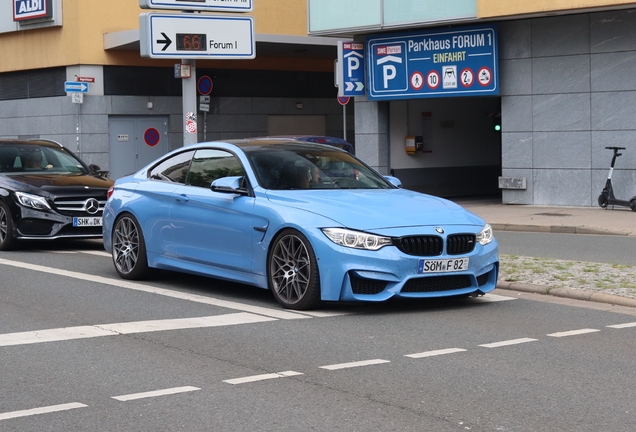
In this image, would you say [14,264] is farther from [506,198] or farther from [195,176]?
[506,198]

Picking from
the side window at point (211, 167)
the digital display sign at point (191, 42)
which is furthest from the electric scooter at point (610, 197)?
the side window at point (211, 167)

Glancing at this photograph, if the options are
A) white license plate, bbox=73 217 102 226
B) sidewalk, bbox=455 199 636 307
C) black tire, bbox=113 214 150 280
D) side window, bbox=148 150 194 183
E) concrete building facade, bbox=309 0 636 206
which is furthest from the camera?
concrete building facade, bbox=309 0 636 206

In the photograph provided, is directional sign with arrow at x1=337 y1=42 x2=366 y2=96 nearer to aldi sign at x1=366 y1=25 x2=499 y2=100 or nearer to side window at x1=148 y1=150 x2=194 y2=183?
aldi sign at x1=366 y1=25 x2=499 y2=100

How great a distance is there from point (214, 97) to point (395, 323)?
26.4 metres

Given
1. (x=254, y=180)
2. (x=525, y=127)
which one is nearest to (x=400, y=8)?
(x=525, y=127)

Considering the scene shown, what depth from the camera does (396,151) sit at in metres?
27.8

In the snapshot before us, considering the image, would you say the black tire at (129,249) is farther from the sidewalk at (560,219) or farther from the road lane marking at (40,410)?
the sidewalk at (560,219)

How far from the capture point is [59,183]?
15.4 meters

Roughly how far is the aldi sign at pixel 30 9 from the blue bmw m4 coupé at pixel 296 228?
21372 mm

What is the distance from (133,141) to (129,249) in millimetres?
21837

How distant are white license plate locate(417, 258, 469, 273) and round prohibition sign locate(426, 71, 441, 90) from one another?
1601 centimetres

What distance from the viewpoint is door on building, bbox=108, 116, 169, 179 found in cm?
3272

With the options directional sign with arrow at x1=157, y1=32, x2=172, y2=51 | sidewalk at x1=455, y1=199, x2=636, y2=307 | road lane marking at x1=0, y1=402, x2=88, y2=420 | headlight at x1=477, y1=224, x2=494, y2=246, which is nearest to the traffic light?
sidewalk at x1=455, y1=199, x2=636, y2=307

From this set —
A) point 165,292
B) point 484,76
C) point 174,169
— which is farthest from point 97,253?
point 484,76
